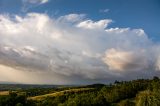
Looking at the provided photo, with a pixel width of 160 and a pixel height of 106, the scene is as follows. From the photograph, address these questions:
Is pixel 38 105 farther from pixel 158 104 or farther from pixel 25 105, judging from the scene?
pixel 158 104

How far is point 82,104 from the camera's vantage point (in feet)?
607

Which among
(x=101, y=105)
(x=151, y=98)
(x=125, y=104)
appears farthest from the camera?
(x=101, y=105)

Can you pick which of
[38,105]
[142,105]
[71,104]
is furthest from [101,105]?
[142,105]

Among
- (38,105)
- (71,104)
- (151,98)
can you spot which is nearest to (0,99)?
(38,105)

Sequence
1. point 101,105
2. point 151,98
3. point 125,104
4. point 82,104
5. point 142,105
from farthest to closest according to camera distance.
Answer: point 101,105 → point 82,104 → point 125,104 → point 151,98 → point 142,105

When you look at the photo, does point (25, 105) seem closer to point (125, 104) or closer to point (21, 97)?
point (21, 97)

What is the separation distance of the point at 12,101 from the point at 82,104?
43.2 metres

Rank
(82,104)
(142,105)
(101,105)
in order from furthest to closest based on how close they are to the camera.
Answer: (101,105)
(82,104)
(142,105)

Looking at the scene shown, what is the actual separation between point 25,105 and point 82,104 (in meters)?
35.4

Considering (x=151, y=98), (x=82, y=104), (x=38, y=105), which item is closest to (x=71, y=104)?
(x=82, y=104)

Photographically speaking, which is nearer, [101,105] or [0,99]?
[0,99]

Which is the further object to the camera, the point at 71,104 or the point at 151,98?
the point at 71,104

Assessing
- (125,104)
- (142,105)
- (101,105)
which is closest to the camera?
(142,105)

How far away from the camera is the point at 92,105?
191 metres
